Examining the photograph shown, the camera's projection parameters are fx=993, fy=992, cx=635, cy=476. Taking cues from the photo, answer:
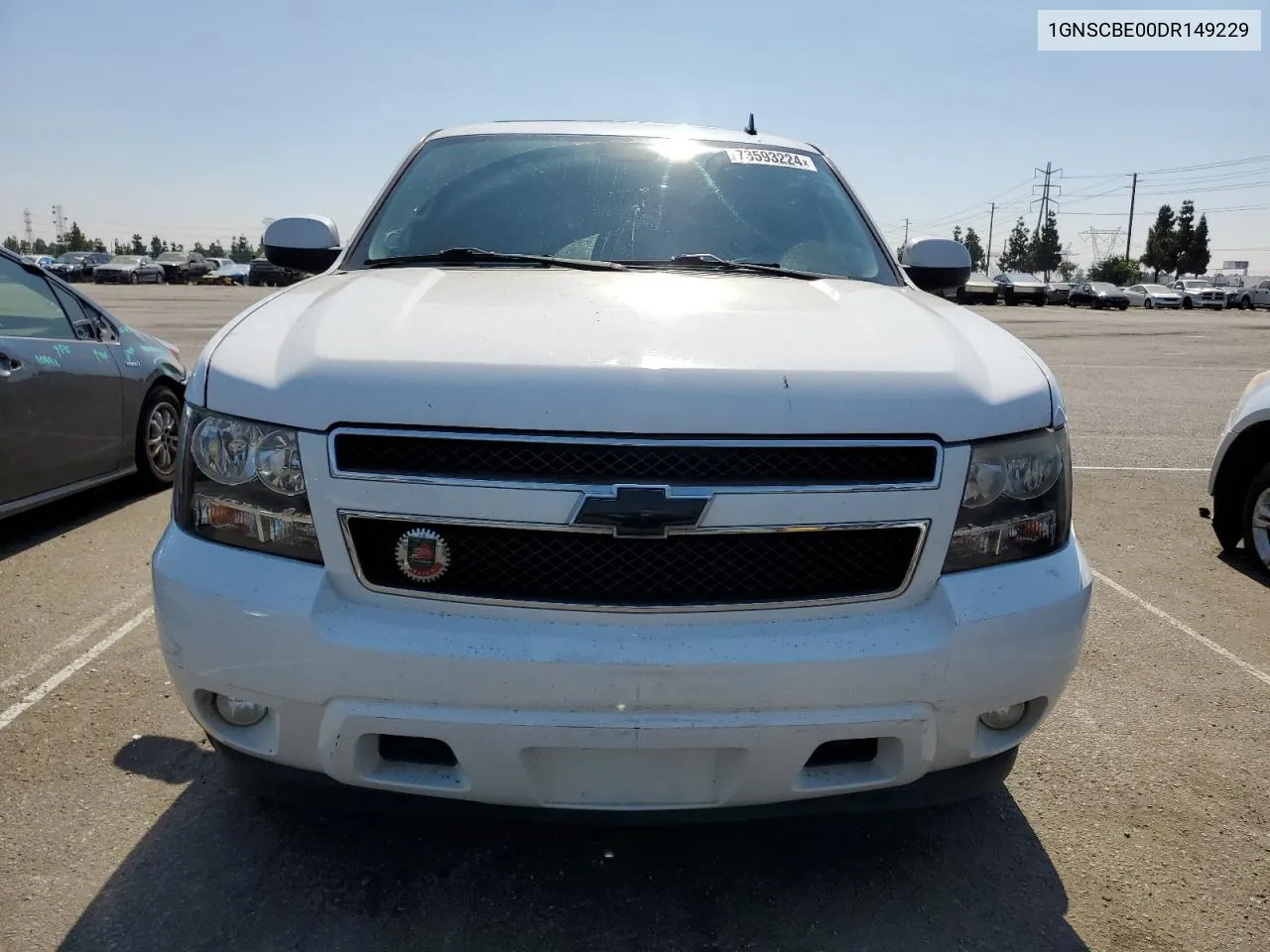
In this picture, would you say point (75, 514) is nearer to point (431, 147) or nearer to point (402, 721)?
point (431, 147)

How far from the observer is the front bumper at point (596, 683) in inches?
74.4

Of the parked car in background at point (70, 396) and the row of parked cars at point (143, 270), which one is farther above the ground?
the parked car in background at point (70, 396)

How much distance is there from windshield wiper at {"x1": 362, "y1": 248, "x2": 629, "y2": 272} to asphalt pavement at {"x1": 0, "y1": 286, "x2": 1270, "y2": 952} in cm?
158

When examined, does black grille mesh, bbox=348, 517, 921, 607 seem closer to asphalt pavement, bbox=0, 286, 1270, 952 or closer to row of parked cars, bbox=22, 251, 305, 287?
asphalt pavement, bbox=0, 286, 1270, 952

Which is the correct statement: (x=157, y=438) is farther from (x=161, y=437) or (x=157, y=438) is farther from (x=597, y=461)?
(x=597, y=461)

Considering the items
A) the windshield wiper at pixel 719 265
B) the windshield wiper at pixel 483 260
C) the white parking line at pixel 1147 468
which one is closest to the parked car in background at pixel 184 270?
the white parking line at pixel 1147 468

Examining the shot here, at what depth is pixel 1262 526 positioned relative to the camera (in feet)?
16.1

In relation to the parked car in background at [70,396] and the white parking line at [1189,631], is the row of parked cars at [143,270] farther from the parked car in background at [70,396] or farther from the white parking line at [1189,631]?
the white parking line at [1189,631]

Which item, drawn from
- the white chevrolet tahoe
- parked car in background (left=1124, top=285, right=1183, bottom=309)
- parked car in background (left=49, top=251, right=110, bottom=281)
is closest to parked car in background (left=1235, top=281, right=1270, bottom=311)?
parked car in background (left=1124, top=285, right=1183, bottom=309)

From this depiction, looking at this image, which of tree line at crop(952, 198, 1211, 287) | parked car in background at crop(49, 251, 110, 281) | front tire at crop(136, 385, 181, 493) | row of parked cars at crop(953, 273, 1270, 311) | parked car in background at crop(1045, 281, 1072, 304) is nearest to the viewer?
front tire at crop(136, 385, 181, 493)

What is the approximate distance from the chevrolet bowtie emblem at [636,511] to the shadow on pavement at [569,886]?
0.95m

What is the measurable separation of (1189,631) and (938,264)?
6.21ft

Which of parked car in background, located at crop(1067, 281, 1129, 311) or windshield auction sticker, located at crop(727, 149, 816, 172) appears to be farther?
parked car in background, located at crop(1067, 281, 1129, 311)

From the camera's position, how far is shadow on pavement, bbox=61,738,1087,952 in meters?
2.17
